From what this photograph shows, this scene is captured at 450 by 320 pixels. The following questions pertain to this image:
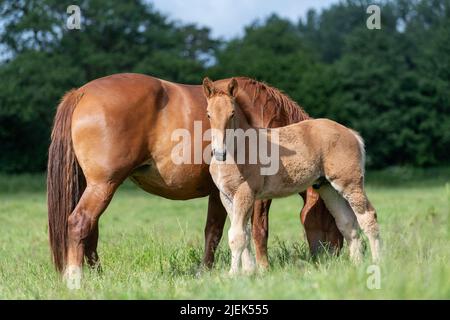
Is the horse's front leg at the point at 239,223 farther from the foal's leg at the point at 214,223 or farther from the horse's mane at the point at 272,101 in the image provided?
the horse's mane at the point at 272,101

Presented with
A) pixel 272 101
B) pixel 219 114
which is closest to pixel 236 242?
pixel 219 114

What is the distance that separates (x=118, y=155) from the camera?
5879 millimetres

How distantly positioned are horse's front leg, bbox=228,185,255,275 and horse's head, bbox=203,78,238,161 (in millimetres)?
628

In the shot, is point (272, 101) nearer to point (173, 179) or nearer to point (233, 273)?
point (173, 179)

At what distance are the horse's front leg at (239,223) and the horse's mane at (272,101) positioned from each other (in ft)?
4.50

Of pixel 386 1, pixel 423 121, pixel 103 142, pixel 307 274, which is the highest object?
pixel 386 1

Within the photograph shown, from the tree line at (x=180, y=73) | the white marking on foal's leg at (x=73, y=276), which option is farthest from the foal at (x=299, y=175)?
the tree line at (x=180, y=73)

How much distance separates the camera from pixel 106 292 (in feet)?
15.6

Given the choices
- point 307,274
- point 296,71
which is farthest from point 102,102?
Result: point 296,71

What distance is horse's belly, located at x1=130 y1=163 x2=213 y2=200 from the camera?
617 cm

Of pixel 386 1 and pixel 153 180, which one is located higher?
pixel 386 1

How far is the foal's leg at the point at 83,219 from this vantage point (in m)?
5.84
